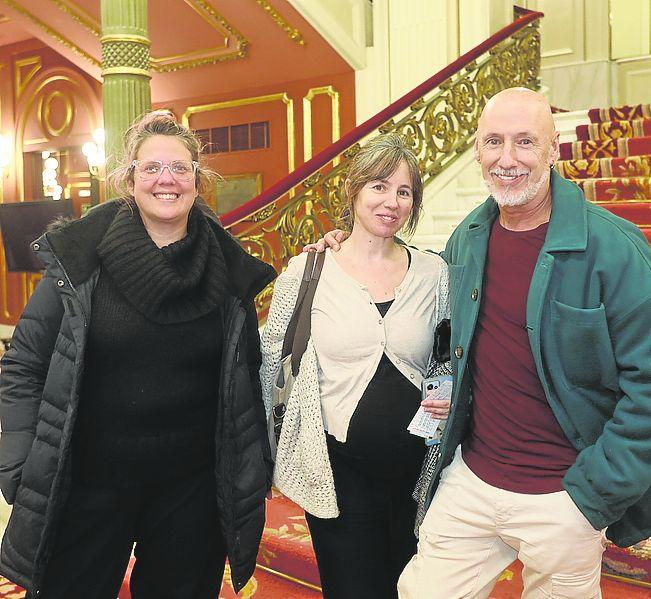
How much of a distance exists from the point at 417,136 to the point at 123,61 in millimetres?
2187

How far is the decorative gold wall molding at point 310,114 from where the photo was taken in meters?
7.17

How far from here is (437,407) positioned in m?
1.89

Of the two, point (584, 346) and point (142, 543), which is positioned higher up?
point (584, 346)

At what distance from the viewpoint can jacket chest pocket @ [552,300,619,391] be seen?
1.60 metres

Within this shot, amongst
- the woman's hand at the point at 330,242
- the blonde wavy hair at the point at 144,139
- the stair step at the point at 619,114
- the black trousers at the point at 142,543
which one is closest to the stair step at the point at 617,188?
the stair step at the point at 619,114

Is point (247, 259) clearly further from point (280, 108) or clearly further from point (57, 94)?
point (57, 94)

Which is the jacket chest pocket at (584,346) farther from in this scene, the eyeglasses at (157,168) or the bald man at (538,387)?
the eyeglasses at (157,168)

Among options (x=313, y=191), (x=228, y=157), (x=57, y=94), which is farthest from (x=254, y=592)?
(x=57, y=94)

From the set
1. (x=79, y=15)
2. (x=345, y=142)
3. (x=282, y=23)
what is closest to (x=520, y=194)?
(x=345, y=142)

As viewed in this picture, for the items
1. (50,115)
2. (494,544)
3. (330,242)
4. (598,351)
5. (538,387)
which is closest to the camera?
(598,351)

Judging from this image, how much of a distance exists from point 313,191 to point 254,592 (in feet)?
8.09

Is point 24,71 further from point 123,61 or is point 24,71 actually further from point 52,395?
point 52,395

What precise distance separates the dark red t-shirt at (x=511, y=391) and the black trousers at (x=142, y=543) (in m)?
0.80

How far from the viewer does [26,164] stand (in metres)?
9.38
